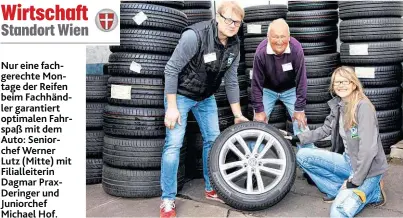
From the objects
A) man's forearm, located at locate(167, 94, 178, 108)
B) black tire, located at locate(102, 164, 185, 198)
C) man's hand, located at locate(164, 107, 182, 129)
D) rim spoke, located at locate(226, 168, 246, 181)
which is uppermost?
man's forearm, located at locate(167, 94, 178, 108)

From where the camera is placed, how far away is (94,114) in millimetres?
4883

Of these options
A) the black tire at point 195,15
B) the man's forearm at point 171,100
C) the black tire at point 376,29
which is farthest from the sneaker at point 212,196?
the black tire at point 376,29

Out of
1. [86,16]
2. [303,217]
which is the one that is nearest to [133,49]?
[86,16]

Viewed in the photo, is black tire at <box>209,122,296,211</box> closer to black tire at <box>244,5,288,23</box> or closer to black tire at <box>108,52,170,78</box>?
black tire at <box>108,52,170,78</box>

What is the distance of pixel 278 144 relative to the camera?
A: 4035 millimetres

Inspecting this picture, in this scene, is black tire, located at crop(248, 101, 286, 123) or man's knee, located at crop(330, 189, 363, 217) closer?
man's knee, located at crop(330, 189, 363, 217)

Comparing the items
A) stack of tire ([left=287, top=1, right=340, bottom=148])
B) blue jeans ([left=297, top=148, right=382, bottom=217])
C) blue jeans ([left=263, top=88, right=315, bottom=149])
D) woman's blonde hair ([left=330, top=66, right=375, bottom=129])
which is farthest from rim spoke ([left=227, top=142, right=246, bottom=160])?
stack of tire ([left=287, top=1, right=340, bottom=148])

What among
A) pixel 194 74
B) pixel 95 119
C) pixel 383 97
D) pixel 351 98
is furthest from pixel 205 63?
pixel 383 97

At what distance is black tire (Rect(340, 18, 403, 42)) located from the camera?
5500 mm

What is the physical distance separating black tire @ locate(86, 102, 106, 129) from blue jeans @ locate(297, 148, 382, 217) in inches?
84.9

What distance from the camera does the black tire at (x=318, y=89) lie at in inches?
231

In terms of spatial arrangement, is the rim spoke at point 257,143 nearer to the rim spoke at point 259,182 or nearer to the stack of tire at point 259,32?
the rim spoke at point 259,182

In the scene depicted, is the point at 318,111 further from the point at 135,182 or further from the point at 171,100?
the point at 171,100

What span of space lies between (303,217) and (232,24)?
1751 millimetres
